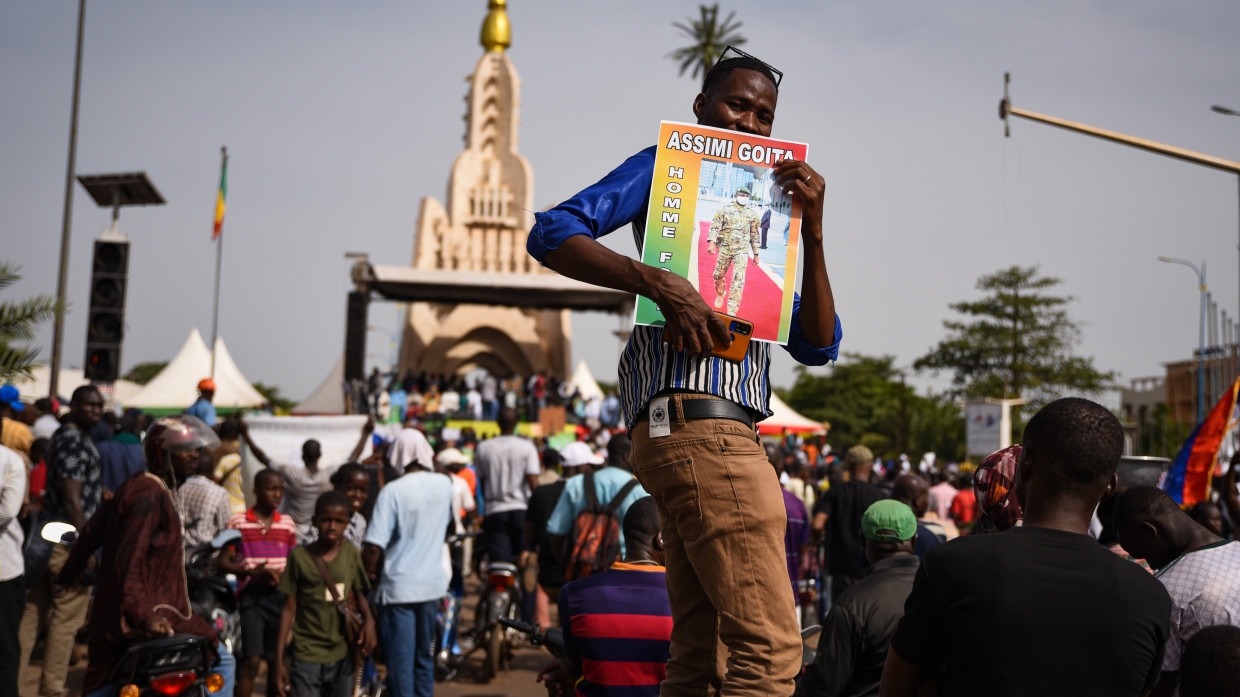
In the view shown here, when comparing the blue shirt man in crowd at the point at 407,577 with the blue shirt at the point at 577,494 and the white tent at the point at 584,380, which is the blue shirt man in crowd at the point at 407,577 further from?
the white tent at the point at 584,380

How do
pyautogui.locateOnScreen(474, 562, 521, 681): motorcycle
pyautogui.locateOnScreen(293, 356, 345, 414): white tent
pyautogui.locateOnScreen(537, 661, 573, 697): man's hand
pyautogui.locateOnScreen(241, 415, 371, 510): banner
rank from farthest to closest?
pyautogui.locateOnScreen(293, 356, 345, 414): white tent → pyautogui.locateOnScreen(241, 415, 371, 510): banner → pyautogui.locateOnScreen(474, 562, 521, 681): motorcycle → pyautogui.locateOnScreen(537, 661, 573, 697): man's hand

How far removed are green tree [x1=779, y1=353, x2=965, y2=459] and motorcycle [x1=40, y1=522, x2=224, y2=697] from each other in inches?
2586

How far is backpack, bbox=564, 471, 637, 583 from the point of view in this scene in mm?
8234

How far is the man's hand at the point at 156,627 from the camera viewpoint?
511 cm

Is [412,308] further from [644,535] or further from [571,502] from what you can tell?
[644,535]

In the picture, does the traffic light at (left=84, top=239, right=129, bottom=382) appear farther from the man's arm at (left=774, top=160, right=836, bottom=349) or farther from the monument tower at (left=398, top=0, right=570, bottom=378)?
the monument tower at (left=398, top=0, right=570, bottom=378)

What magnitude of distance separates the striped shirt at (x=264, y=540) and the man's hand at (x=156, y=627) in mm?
2590

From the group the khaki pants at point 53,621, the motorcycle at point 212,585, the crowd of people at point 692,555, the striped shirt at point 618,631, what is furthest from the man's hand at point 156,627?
the khaki pants at point 53,621

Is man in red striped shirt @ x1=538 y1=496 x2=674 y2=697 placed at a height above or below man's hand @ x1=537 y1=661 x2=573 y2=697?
above

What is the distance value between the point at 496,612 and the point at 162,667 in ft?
17.2

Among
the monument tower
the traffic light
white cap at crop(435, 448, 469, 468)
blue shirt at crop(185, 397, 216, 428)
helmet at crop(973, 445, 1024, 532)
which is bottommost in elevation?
white cap at crop(435, 448, 469, 468)

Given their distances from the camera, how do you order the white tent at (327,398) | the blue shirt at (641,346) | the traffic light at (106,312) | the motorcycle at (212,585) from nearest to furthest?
the blue shirt at (641,346)
the motorcycle at (212,585)
the traffic light at (106,312)
the white tent at (327,398)

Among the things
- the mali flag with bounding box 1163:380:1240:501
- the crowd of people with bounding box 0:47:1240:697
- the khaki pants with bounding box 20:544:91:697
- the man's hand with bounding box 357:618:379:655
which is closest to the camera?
the crowd of people with bounding box 0:47:1240:697

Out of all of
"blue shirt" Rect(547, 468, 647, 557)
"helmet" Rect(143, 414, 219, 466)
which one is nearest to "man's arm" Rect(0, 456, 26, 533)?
"helmet" Rect(143, 414, 219, 466)
